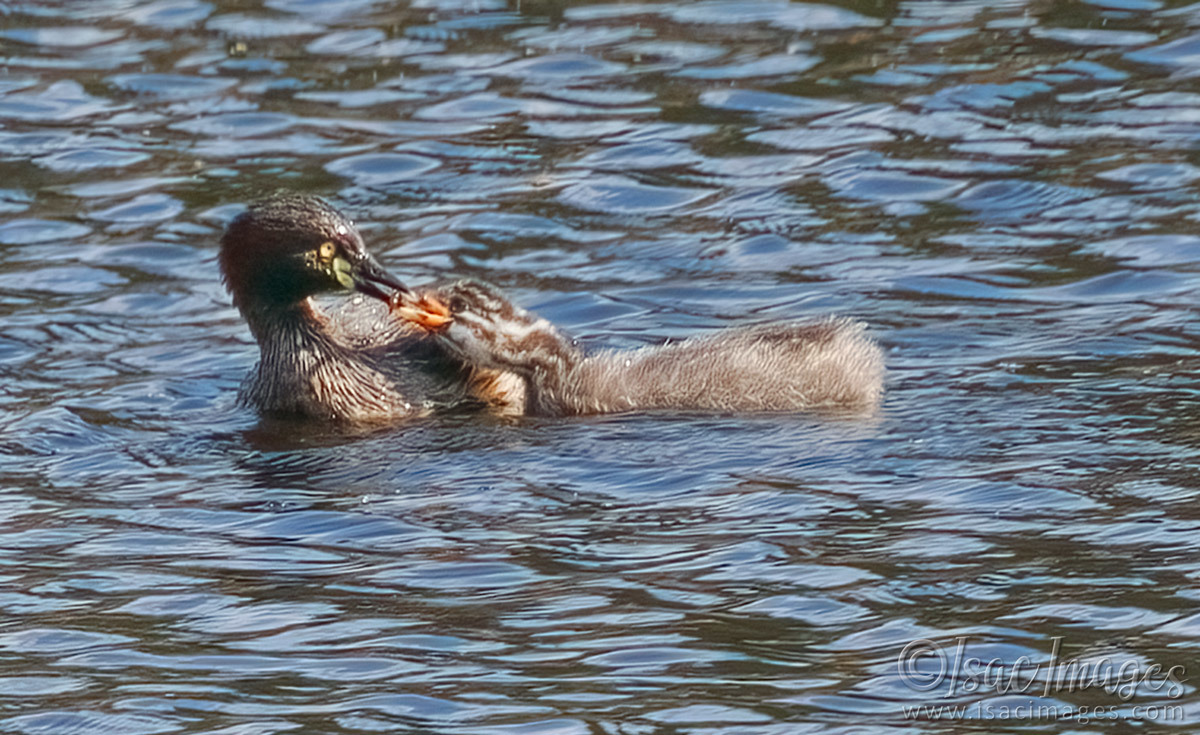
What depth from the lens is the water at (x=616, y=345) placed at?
5.95 meters

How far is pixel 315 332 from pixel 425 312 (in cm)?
81

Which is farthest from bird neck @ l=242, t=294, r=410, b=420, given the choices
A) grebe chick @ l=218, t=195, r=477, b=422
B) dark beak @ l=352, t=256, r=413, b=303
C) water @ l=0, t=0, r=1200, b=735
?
dark beak @ l=352, t=256, r=413, b=303

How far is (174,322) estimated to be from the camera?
11.2m

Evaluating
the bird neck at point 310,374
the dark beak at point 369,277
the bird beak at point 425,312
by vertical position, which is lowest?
the bird neck at point 310,374

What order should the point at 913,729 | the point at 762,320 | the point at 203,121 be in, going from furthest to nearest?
the point at 203,121 → the point at 762,320 → the point at 913,729

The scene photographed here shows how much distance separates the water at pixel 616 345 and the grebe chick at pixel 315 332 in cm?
30

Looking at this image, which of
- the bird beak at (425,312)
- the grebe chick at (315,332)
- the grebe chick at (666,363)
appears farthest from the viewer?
the grebe chick at (315,332)

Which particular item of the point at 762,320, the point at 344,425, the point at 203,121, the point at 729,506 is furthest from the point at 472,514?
the point at 203,121

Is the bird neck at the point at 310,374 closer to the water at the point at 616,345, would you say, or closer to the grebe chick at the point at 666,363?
the water at the point at 616,345

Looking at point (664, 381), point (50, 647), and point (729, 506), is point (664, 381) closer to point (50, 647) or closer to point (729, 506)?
point (729, 506)

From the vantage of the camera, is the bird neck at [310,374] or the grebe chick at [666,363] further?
the bird neck at [310,374]

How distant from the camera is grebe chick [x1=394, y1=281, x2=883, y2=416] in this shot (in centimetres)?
890

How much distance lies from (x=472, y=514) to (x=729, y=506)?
0.96m

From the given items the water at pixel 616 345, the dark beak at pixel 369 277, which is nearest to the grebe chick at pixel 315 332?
the dark beak at pixel 369 277
